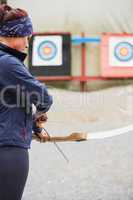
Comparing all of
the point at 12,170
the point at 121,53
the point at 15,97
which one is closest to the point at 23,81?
the point at 15,97

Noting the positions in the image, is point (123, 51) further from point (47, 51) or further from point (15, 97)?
point (15, 97)

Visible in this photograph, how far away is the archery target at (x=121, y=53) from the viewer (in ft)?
22.9

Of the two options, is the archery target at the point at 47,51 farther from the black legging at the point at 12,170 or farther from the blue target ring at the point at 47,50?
the black legging at the point at 12,170

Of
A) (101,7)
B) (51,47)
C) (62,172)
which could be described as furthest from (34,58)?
(62,172)

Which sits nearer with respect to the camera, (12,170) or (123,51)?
(12,170)

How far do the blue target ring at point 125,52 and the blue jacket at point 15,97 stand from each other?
4.43 meters

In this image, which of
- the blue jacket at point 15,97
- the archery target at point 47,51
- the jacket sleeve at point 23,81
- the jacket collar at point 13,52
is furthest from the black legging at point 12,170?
the archery target at point 47,51

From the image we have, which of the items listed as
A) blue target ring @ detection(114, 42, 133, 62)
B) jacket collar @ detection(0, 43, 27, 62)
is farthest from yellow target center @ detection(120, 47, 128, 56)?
jacket collar @ detection(0, 43, 27, 62)

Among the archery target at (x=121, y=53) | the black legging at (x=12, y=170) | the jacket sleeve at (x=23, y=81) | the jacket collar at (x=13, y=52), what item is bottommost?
the black legging at (x=12, y=170)

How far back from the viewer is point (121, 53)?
22.8 feet

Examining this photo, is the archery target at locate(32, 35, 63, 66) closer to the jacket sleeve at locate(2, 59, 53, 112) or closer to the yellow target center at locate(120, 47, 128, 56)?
the yellow target center at locate(120, 47, 128, 56)

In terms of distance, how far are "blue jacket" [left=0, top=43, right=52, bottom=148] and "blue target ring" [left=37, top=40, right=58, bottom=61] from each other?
442cm

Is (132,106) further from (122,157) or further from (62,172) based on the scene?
(62,172)

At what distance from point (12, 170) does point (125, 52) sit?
453cm
